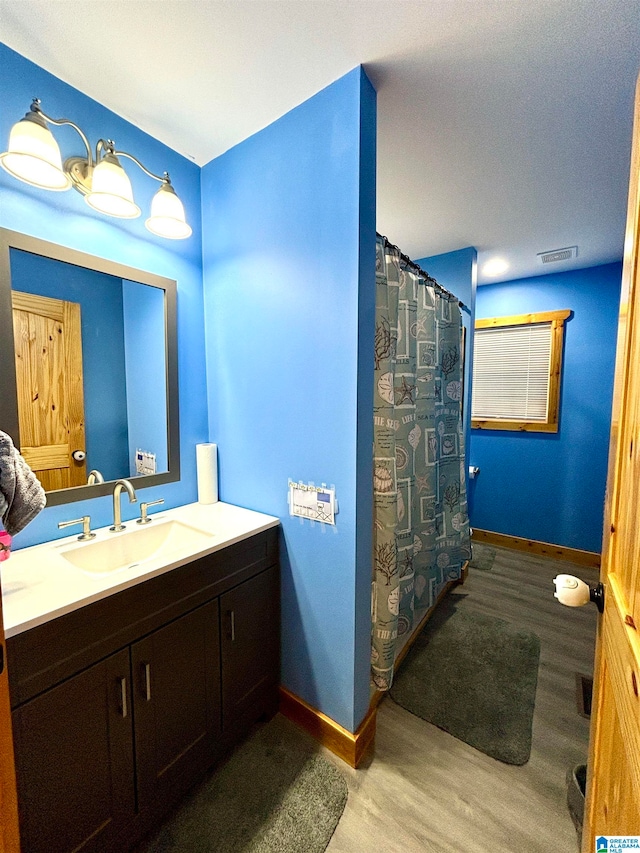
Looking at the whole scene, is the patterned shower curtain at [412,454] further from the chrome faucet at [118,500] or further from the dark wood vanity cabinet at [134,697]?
the chrome faucet at [118,500]

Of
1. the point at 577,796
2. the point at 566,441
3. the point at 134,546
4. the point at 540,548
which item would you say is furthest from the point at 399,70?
the point at 540,548

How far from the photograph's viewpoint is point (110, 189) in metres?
1.17

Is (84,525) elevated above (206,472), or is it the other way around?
(206,472)

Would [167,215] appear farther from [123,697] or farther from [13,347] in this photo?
[123,697]

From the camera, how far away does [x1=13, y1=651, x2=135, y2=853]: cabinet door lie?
83cm

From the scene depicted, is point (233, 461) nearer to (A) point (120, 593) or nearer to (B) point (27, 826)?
(A) point (120, 593)

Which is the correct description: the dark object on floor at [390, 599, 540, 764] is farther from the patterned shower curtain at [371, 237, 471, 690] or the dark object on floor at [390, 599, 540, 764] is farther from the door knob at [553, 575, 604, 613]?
the door knob at [553, 575, 604, 613]

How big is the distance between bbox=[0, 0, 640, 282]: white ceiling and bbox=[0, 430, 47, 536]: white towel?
132 centimetres

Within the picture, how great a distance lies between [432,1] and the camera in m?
0.97

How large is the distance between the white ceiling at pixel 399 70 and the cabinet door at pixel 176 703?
6.23 feet

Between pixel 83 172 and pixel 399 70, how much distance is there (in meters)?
1.22

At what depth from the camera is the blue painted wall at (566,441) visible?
288 cm

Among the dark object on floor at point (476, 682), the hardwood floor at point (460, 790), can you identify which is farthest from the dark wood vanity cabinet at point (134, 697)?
the dark object on floor at point (476, 682)
